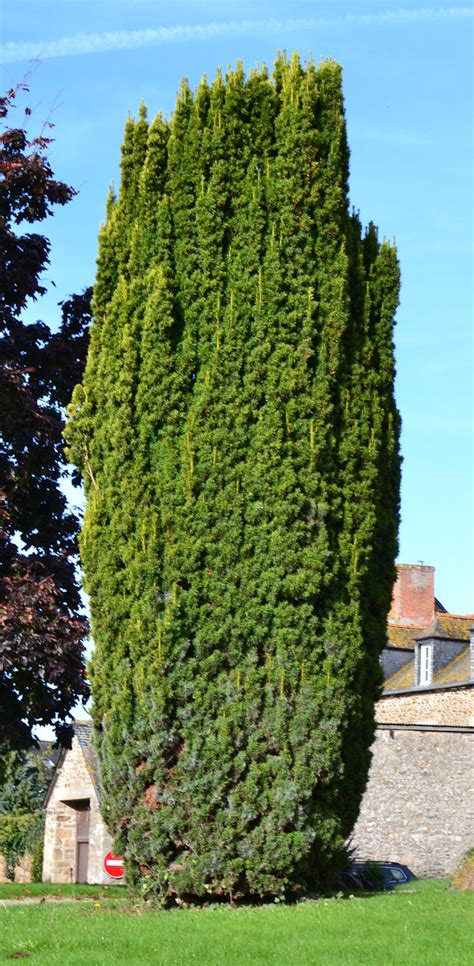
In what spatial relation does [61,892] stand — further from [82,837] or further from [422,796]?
[422,796]

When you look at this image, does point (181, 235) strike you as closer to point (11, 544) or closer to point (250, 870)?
point (11, 544)

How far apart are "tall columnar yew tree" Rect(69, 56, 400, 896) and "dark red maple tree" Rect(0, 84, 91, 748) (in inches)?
63.4

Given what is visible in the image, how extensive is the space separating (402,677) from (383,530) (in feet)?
78.2

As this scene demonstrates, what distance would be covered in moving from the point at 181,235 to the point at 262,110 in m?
1.59

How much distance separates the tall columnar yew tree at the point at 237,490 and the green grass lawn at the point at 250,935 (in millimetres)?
632

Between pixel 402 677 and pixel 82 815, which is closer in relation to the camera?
pixel 82 815

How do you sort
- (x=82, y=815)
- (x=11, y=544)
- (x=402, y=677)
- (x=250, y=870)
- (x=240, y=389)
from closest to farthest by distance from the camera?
(x=250, y=870), (x=240, y=389), (x=11, y=544), (x=82, y=815), (x=402, y=677)

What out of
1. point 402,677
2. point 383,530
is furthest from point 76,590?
point 402,677

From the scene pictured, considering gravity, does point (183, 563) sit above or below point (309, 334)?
below

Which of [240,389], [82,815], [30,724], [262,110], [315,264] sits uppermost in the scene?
[262,110]

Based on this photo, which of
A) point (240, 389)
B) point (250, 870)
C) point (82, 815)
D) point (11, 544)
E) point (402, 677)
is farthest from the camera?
point (402, 677)

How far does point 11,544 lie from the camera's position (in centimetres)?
1415

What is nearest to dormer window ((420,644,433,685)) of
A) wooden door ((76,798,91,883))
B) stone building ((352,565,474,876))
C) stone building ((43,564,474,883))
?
stone building ((43,564,474,883))

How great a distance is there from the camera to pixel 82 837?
24969 mm
